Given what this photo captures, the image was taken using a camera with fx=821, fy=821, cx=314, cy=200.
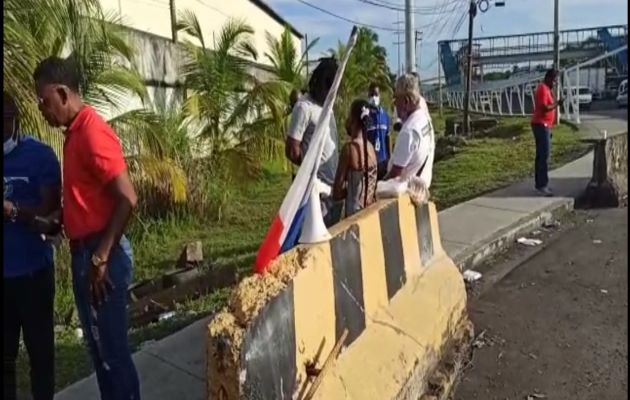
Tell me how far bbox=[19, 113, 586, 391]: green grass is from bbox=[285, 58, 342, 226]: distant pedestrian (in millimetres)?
1544

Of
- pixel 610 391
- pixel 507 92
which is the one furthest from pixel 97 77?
pixel 507 92

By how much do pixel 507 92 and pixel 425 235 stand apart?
37.1 metres

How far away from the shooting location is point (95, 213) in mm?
3463

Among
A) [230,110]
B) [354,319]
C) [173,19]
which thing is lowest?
[354,319]

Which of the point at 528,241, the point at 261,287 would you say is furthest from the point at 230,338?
the point at 528,241

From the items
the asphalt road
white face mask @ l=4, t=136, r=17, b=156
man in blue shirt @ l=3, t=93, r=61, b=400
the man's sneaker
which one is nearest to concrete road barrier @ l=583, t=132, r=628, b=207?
the man's sneaker

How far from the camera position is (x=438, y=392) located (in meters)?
4.50

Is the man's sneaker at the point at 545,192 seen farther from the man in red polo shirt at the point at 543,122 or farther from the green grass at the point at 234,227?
the green grass at the point at 234,227

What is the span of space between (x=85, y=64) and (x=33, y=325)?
471 cm

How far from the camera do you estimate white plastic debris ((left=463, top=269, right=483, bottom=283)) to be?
7188mm

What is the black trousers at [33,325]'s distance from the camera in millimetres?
3826

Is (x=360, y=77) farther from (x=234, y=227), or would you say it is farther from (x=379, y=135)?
(x=379, y=135)

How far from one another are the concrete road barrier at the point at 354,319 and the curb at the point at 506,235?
216 centimetres

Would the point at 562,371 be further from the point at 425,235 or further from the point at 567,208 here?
the point at 567,208
